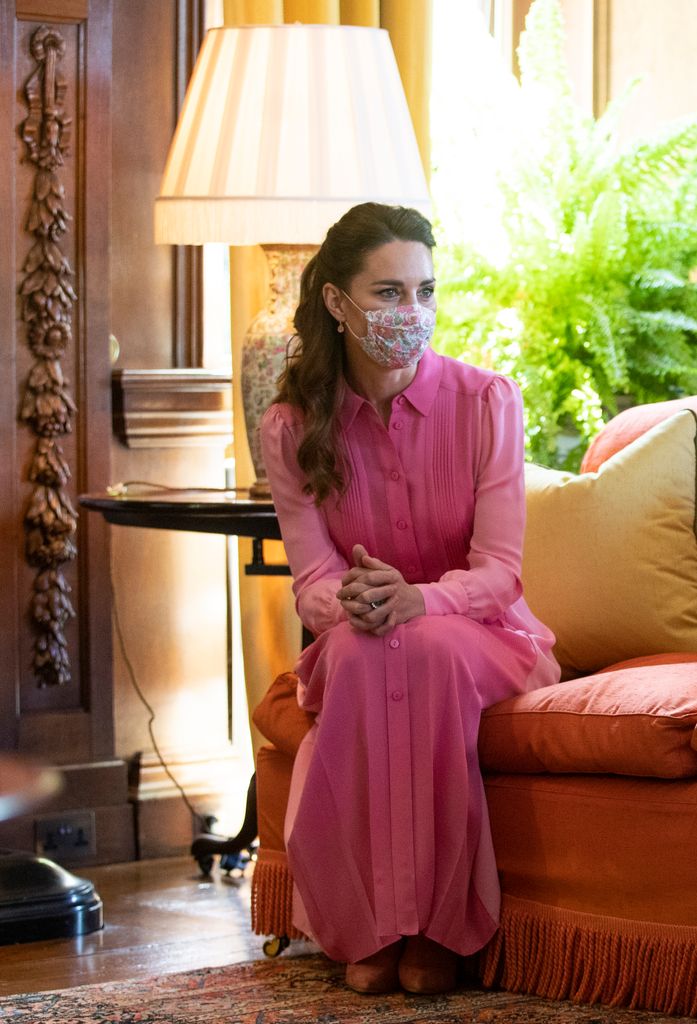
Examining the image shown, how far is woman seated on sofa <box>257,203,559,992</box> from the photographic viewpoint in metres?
1.91

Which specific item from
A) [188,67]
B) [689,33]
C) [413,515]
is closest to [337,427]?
[413,515]

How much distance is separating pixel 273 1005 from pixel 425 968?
199 mm

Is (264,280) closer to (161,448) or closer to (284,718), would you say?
(161,448)

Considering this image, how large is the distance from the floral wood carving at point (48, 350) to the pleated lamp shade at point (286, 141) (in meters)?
0.40

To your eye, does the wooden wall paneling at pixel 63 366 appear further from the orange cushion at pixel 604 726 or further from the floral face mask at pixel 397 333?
the orange cushion at pixel 604 726

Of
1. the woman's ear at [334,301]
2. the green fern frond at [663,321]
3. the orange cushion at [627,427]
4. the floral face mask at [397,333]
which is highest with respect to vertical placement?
the green fern frond at [663,321]

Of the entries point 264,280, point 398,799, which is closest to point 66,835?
point 264,280

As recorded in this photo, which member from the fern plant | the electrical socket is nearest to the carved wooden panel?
the electrical socket

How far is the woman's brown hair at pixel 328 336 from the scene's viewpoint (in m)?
2.06

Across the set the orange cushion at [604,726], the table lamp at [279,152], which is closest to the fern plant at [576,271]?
the table lamp at [279,152]

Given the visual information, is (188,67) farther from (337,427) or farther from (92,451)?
(337,427)

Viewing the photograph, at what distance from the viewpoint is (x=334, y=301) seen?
6.95 feet

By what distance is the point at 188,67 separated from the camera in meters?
3.06

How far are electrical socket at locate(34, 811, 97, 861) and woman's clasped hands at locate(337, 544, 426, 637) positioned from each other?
1272mm
